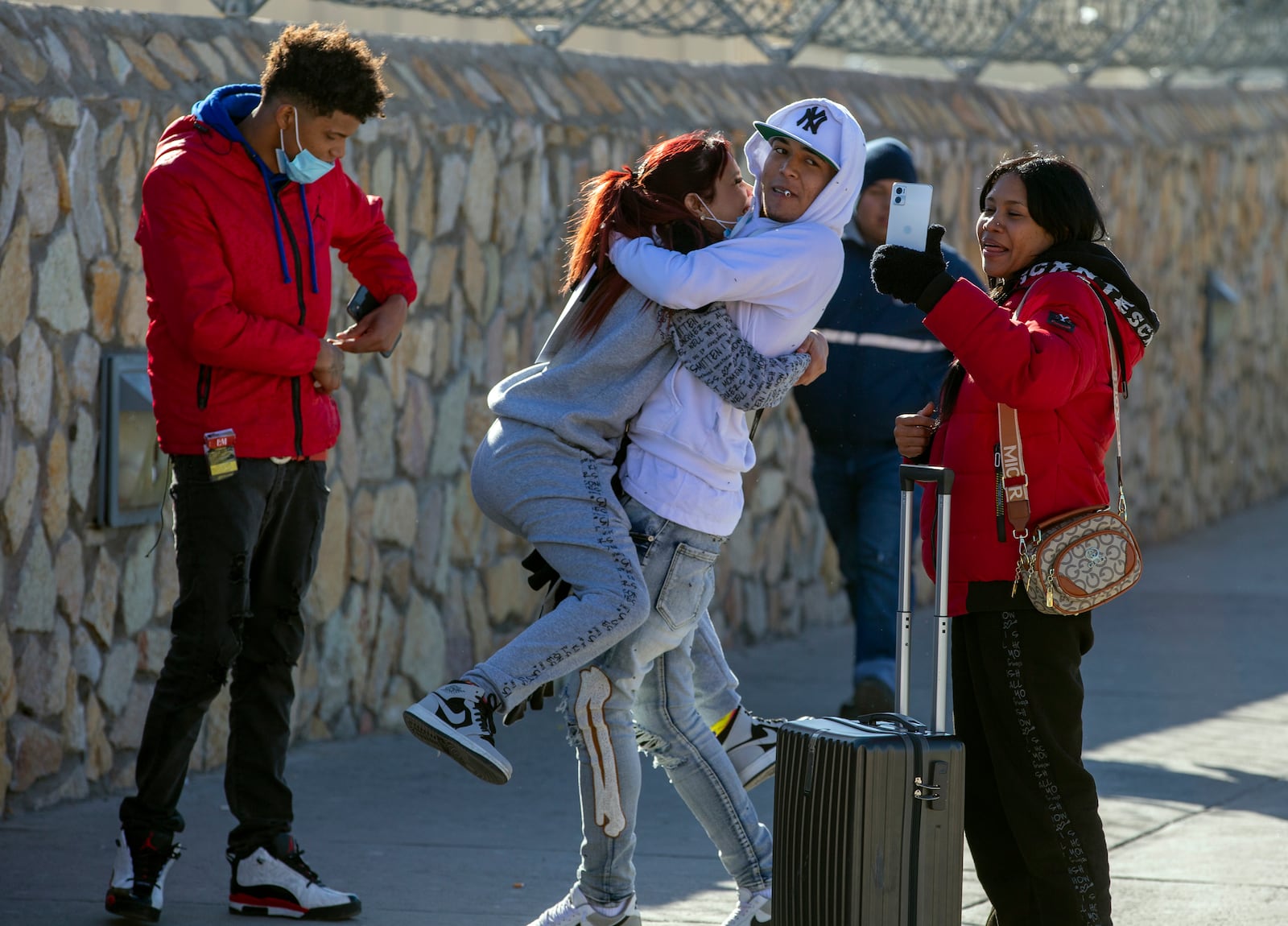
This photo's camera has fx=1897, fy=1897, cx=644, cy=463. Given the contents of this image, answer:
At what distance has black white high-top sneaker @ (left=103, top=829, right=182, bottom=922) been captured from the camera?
425cm

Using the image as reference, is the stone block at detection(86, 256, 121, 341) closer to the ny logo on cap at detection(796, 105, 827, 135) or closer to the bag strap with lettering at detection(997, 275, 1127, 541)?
the ny logo on cap at detection(796, 105, 827, 135)

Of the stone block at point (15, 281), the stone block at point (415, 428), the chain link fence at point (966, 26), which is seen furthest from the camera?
the chain link fence at point (966, 26)

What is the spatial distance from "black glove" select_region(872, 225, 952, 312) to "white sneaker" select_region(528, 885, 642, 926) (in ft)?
4.57

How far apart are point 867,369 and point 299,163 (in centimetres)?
254

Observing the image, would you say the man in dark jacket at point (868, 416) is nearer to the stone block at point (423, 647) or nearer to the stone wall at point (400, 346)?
the stone wall at point (400, 346)

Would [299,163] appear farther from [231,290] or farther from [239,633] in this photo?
[239,633]

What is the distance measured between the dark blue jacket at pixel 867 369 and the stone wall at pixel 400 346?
129cm

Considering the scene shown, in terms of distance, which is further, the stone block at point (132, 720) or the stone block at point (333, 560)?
the stone block at point (333, 560)

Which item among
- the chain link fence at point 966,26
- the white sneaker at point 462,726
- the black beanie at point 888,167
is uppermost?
the chain link fence at point 966,26

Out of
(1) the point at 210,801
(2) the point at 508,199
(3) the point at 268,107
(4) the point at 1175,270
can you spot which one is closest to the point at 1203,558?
(4) the point at 1175,270

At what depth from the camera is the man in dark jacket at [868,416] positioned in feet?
20.6

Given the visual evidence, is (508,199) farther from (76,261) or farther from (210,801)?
(210,801)

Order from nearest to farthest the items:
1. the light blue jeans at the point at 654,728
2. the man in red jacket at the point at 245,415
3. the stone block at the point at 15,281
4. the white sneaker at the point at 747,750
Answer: the light blue jeans at the point at 654,728, the man in red jacket at the point at 245,415, the white sneaker at the point at 747,750, the stone block at the point at 15,281

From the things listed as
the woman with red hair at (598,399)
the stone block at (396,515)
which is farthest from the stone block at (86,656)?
the woman with red hair at (598,399)
